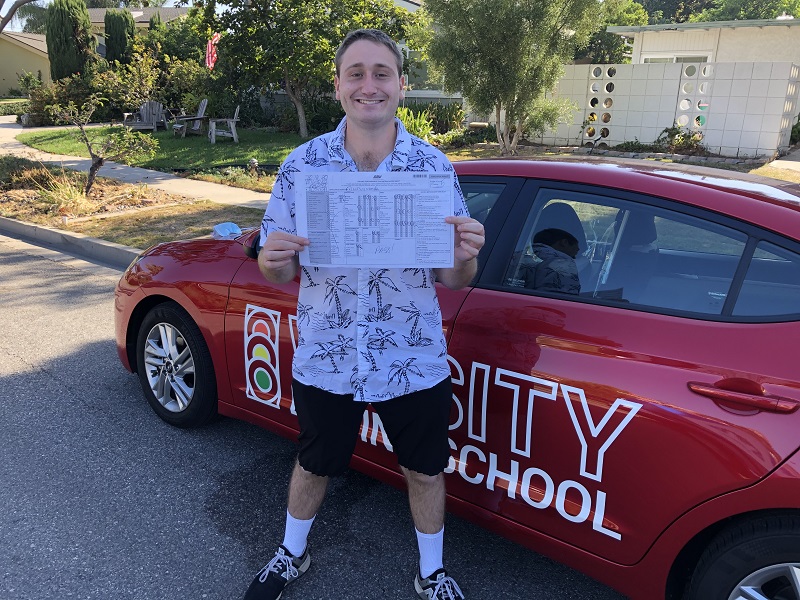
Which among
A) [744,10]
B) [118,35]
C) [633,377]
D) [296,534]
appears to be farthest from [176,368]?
[744,10]

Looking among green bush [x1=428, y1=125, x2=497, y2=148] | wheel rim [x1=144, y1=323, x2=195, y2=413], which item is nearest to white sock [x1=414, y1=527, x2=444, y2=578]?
wheel rim [x1=144, y1=323, x2=195, y2=413]

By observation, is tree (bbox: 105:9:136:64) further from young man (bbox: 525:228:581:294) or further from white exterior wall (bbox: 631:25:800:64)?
young man (bbox: 525:228:581:294)

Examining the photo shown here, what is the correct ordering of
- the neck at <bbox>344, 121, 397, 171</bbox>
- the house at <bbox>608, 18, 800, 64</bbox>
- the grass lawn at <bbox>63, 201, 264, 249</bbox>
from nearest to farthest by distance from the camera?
the neck at <bbox>344, 121, 397, 171</bbox>, the grass lawn at <bbox>63, 201, 264, 249</bbox>, the house at <bbox>608, 18, 800, 64</bbox>

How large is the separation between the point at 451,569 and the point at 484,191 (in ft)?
5.03

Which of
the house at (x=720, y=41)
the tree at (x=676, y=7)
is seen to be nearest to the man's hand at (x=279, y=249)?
the house at (x=720, y=41)

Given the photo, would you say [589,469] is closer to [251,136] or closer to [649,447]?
[649,447]

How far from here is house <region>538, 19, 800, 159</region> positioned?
42.5ft

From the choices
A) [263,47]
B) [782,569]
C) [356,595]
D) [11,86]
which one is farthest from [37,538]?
[11,86]

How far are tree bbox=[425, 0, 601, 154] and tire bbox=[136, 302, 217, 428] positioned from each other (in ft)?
32.8

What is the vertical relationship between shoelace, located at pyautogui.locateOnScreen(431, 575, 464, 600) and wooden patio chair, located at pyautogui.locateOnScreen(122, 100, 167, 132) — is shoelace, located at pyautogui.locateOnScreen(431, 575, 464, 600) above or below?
below

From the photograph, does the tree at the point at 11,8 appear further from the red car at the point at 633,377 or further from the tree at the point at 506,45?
the red car at the point at 633,377

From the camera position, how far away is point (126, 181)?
1202 cm

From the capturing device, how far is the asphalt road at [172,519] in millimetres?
2459

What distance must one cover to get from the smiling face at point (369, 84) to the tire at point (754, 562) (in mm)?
1589
